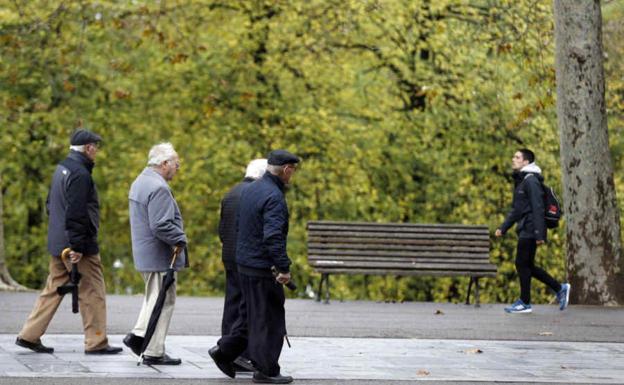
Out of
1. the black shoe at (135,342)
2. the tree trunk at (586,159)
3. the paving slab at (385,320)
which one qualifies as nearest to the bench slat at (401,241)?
the paving slab at (385,320)

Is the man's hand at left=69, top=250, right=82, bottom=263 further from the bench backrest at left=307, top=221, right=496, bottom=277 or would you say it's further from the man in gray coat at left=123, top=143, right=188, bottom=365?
the bench backrest at left=307, top=221, right=496, bottom=277

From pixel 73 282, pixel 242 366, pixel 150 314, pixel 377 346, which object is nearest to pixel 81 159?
pixel 73 282

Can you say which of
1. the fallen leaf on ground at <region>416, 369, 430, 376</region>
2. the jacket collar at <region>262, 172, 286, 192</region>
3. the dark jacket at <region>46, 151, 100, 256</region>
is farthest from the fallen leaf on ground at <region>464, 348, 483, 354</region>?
the dark jacket at <region>46, 151, 100, 256</region>

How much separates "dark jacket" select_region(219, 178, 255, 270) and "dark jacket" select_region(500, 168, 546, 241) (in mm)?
5977

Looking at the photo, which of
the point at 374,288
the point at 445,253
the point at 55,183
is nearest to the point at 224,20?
the point at 374,288

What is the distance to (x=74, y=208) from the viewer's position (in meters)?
10.7

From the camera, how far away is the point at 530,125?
1023 inches

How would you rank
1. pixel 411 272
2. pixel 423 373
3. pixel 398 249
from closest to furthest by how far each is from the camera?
pixel 423 373 → pixel 411 272 → pixel 398 249

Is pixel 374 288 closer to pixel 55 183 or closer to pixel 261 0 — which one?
pixel 261 0

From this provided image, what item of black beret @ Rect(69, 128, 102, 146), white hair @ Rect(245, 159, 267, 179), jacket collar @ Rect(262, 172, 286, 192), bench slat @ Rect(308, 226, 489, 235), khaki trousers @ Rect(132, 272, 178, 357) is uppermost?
black beret @ Rect(69, 128, 102, 146)

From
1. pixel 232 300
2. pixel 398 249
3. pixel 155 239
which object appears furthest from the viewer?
pixel 398 249

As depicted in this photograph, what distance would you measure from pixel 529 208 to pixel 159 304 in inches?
271

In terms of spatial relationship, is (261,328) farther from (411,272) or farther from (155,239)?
(411,272)

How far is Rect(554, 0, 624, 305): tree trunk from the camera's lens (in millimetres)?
17359
